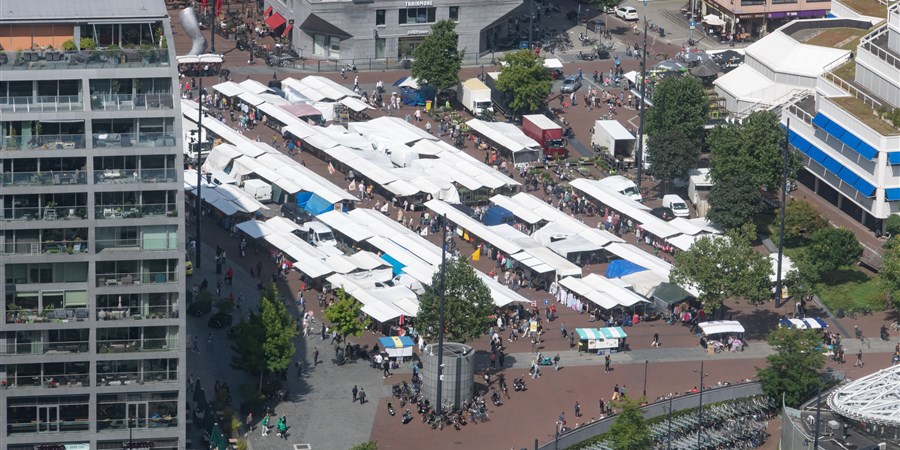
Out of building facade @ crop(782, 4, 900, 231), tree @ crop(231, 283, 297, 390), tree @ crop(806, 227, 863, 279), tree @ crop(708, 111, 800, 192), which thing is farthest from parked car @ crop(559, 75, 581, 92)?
tree @ crop(231, 283, 297, 390)

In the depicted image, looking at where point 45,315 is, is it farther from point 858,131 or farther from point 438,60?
point 438,60

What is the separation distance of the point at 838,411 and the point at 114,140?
47499 millimetres

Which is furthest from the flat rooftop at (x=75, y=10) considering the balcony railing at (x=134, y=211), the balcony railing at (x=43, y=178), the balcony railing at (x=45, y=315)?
the balcony railing at (x=45, y=315)

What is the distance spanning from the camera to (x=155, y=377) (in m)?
125

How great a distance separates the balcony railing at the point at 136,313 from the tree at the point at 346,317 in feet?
68.2

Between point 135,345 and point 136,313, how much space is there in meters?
1.91

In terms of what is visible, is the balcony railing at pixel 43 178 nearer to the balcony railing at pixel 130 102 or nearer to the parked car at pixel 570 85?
the balcony railing at pixel 130 102

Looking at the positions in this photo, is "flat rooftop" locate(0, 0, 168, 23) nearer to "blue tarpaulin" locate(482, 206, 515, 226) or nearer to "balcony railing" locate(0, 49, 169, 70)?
"balcony railing" locate(0, 49, 169, 70)

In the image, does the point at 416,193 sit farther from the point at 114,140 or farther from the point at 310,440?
the point at 114,140

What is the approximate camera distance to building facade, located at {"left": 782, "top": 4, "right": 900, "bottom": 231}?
164 m

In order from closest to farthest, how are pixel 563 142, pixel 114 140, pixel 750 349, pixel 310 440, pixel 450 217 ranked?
pixel 114 140, pixel 310 440, pixel 750 349, pixel 450 217, pixel 563 142

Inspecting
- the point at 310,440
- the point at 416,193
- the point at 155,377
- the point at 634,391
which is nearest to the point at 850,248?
the point at 634,391

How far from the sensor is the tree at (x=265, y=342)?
136 m

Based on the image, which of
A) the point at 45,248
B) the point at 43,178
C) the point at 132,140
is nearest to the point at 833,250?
the point at 132,140
